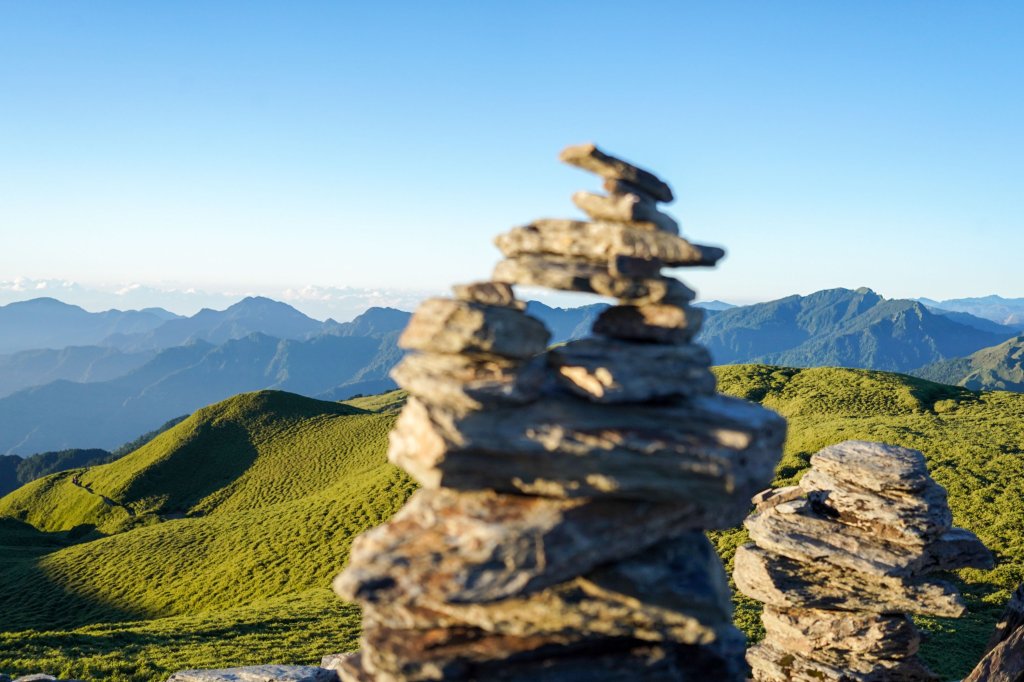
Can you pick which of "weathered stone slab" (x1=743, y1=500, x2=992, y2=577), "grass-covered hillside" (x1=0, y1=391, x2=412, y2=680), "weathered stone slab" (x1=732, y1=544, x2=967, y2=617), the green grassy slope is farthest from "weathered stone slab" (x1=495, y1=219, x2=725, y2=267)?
"grass-covered hillside" (x1=0, y1=391, x2=412, y2=680)

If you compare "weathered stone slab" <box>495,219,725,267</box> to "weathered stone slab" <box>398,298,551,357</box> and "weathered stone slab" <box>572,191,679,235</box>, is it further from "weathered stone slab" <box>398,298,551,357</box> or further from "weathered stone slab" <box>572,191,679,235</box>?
"weathered stone slab" <box>398,298,551,357</box>

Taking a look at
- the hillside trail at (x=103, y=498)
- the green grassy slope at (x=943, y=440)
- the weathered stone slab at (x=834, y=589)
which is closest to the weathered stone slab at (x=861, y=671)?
the weathered stone slab at (x=834, y=589)

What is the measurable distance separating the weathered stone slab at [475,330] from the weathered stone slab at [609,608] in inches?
204

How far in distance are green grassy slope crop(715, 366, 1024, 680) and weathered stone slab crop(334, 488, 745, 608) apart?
72.1ft

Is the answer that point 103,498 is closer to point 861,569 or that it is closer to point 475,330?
point 475,330

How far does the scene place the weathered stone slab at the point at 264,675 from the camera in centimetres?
2040

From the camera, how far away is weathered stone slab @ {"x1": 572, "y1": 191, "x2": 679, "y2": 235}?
1389 cm

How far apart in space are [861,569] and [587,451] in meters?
14.5

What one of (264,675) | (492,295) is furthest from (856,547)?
(264,675)

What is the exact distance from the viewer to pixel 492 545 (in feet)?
40.0

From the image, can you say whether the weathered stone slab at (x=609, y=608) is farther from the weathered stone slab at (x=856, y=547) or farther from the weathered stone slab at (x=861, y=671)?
the weathered stone slab at (x=861, y=671)

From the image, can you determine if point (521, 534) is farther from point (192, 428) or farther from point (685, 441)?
point (192, 428)

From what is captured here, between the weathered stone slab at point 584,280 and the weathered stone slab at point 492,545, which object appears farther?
the weathered stone slab at point 584,280

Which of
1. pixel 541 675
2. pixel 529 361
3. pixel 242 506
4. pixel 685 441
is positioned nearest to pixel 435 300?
pixel 529 361
